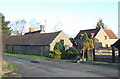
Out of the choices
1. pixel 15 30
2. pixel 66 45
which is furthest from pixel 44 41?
pixel 15 30

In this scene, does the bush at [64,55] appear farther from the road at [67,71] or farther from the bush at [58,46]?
the road at [67,71]

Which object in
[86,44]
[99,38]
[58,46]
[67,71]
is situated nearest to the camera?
[67,71]

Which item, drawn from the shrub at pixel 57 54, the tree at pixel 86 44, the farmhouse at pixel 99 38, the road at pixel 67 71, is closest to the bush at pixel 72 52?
the shrub at pixel 57 54

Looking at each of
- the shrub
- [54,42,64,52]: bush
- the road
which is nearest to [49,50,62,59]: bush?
the shrub

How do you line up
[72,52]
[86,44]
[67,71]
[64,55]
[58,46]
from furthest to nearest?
[58,46]
[64,55]
[72,52]
[86,44]
[67,71]

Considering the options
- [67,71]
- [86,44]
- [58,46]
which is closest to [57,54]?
[58,46]

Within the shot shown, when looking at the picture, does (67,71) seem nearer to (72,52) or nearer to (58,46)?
(72,52)

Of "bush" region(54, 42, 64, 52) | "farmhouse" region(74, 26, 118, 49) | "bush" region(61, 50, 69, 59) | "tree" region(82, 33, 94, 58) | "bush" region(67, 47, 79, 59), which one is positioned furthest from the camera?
"farmhouse" region(74, 26, 118, 49)

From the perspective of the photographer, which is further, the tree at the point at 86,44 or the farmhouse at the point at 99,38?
the farmhouse at the point at 99,38

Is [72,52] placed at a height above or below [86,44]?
below

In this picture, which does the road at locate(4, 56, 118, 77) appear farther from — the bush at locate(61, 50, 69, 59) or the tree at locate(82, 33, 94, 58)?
the bush at locate(61, 50, 69, 59)

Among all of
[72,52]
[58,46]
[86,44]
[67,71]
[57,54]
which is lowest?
[67,71]

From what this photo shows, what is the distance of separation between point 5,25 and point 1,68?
4743 centimetres

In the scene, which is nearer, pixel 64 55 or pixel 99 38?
pixel 64 55
